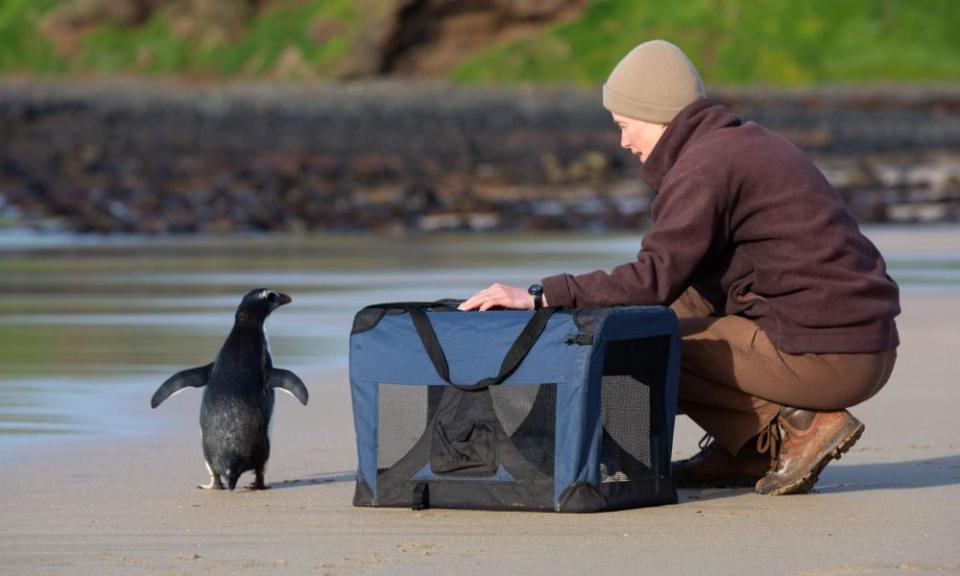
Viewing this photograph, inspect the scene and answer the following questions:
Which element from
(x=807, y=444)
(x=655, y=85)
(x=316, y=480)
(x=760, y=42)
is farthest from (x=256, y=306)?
(x=760, y=42)

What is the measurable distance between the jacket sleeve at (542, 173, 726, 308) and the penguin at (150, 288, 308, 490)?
3.71ft

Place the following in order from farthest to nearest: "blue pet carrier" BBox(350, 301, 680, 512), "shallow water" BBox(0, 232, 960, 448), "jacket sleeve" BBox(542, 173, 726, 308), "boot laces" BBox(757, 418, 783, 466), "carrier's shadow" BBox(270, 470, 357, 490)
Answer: "shallow water" BBox(0, 232, 960, 448) → "carrier's shadow" BBox(270, 470, 357, 490) → "boot laces" BBox(757, 418, 783, 466) → "jacket sleeve" BBox(542, 173, 726, 308) → "blue pet carrier" BBox(350, 301, 680, 512)

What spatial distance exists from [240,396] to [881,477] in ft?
6.88

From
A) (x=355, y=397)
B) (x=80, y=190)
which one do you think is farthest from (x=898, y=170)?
(x=355, y=397)

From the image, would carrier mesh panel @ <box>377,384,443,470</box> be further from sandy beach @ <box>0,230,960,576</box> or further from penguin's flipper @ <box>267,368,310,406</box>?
penguin's flipper @ <box>267,368,310,406</box>

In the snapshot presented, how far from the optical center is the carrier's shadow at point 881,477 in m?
5.89

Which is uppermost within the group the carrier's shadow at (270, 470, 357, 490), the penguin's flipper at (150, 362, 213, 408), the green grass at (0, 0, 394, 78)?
the penguin's flipper at (150, 362, 213, 408)

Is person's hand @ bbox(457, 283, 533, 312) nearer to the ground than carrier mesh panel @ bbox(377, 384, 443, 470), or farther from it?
farther from it

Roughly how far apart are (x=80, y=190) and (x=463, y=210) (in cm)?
728

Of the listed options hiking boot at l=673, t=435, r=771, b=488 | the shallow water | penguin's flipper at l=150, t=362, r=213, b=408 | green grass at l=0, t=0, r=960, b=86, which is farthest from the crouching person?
green grass at l=0, t=0, r=960, b=86

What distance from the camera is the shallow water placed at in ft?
27.9

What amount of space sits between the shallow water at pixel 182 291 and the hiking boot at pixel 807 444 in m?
Answer: 2.73

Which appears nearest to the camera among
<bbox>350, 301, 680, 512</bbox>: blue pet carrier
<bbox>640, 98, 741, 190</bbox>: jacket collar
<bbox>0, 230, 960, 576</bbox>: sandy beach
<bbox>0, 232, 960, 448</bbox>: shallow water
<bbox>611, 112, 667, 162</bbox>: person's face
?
<bbox>0, 230, 960, 576</bbox>: sandy beach

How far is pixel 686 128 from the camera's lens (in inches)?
223
